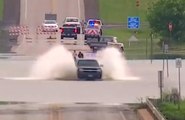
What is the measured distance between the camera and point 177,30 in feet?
240

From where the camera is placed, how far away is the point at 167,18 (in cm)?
7281

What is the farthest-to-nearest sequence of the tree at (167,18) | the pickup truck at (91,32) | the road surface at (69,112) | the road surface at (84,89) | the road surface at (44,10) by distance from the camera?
the road surface at (44,10), the tree at (167,18), the pickup truck at (91,32), the road surface at (84,89), the road surface at (69,112)

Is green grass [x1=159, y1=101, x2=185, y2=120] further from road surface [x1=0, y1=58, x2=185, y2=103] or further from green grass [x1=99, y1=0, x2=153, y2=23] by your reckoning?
green grass [x1=99, y1=0, x2=153, y2=23]

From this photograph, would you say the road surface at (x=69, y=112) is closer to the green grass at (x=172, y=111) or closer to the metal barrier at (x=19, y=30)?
the green grass at (x=172, y=111)

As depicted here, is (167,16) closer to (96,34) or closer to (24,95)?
(96,34)

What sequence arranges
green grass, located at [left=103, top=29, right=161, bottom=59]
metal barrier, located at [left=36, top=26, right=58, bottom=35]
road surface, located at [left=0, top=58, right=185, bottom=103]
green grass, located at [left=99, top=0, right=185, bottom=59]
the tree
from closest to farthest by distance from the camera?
road surface, located at [left=0, top=58, right=185, bottom=103], metal barrier, located at [left=36, top=26, right=58, bottom=35], green grass, located at [left=103, top=29, right=161, bottom=59], green grass, located at [left=99, top=0, right=185, bottom=59], the tree

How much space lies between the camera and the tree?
239 ft

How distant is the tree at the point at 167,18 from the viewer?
7281 cm

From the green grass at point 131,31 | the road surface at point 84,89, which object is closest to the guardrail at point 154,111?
the road surface at point 84,89

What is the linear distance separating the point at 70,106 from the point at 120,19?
56.3m

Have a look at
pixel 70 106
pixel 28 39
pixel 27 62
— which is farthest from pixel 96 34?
pixel 70 106

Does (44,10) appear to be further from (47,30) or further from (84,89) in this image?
(84,89)

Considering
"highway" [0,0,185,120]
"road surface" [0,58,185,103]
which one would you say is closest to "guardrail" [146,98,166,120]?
"highway" [0,0,185,120]

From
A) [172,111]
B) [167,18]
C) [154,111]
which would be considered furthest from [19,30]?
[172,111]
